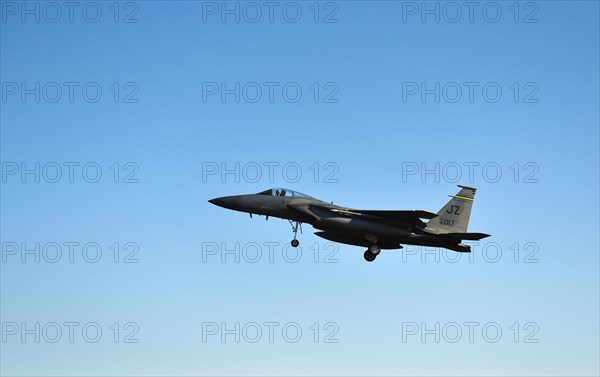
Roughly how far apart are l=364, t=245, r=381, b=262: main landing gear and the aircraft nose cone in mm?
7480

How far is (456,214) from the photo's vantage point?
51.2 m

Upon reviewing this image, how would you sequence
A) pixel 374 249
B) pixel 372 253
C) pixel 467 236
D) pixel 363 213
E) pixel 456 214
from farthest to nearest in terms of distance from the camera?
pixel 456 214
pixel 372 253
pixel 374 249
pixel 363 213
pixel 467 236

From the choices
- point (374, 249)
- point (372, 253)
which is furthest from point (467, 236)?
point (372, 253)

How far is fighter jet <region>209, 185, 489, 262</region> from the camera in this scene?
47594mm

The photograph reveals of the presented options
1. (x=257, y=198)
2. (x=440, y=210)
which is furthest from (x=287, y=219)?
(x=440, y=210)

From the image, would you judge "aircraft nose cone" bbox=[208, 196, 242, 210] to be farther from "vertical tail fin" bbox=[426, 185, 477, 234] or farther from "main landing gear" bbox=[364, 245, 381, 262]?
"vertical tail fin" bbox=[426, 185, 477, 234]

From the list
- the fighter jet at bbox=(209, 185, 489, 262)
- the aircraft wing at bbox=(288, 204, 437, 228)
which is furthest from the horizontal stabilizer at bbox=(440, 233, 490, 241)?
the aircraft wing at bbox=(288, 204, 437, 228)

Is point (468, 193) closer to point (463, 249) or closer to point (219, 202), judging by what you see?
point (463, 249)

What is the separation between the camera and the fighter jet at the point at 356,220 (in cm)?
4759

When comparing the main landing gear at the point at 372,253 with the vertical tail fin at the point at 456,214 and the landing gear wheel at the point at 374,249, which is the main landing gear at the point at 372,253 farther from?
the vertical tail fin at the point at 456,214

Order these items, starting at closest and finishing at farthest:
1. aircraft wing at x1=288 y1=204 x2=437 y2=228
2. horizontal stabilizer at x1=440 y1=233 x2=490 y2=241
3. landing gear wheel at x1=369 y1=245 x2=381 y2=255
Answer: horizontal stabilizer at x1=440 y1=233 x2=490 y2=241 → aircraft wing at x1=288 y1=204 x2=437 y2=228 → landing gear wheel at x1=369 y1=245 x2=381 y2=255

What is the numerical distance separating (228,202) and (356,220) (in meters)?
6.74

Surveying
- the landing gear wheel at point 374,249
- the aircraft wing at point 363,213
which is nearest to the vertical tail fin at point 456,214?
the aircraft wing at point 363,213

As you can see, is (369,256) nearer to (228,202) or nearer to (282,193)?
(282,193)
